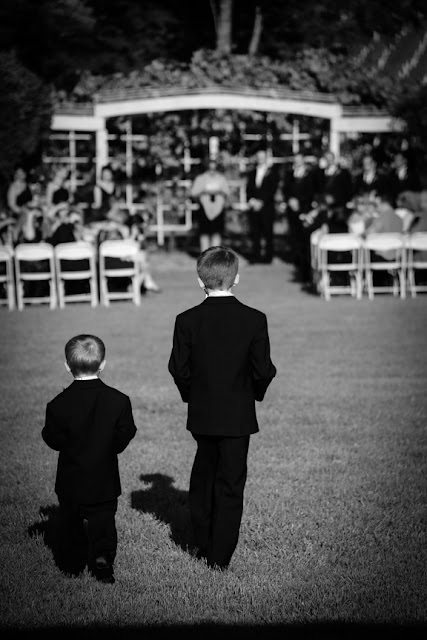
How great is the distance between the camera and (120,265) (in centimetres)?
1614

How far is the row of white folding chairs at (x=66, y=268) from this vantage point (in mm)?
15547

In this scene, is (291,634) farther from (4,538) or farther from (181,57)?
(181,57)

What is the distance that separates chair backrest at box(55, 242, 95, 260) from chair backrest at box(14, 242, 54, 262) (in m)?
0.14

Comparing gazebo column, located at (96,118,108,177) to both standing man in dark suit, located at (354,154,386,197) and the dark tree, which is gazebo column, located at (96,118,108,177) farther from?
standing man in dark suit, located at (354,154,386,197)

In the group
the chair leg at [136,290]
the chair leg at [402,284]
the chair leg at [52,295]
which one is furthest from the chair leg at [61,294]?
the chair leg at [402,284]

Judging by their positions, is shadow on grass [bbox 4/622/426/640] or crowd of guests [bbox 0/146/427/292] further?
crowd of guests [bbox 0/146/427/292]

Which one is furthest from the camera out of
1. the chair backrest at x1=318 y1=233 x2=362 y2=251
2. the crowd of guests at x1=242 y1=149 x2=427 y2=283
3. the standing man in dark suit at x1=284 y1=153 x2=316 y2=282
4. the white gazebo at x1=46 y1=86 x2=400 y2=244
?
the white gazebo at x1=46 y1=86 x2=400 y2=244

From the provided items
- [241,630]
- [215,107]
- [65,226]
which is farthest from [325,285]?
[241,630]

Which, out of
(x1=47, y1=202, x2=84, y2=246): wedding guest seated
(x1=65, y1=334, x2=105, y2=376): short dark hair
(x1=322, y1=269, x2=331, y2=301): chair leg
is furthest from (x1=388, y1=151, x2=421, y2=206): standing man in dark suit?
(x1=65, y1=334, x2=105, y2=376): short dark hair

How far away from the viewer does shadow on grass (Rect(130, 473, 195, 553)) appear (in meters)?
5.50

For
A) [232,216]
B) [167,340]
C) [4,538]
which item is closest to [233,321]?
[4,538]

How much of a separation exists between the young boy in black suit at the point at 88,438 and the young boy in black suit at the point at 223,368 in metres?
0.34

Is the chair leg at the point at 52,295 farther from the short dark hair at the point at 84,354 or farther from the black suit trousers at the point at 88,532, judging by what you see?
the short dark hair at the point at 84,354

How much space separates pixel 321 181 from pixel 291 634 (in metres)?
15.7
